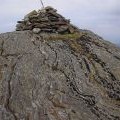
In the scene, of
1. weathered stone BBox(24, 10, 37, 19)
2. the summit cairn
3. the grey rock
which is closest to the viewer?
the grey rock

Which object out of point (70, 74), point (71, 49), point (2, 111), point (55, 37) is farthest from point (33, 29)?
point (2, 111)

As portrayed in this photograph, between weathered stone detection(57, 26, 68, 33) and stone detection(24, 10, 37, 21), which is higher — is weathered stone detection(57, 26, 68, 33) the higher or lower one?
the lower one

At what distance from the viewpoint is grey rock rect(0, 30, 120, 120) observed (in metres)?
19.7

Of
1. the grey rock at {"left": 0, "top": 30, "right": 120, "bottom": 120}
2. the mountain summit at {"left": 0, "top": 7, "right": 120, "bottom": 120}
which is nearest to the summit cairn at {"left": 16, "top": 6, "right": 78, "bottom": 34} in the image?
the mountain summit at {"left": 0, "top": 7, "right": 120, "bottom": 120}

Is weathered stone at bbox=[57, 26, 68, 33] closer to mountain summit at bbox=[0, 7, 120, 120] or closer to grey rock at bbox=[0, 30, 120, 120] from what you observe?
mountain summit at bbox=[0, 7, 120, 120]

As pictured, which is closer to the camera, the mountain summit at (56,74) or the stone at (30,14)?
the mountain summit at (56,74)

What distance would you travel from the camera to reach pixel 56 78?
21.0 m

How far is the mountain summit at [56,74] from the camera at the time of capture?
1970 centimetres

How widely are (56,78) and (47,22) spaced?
5.76m

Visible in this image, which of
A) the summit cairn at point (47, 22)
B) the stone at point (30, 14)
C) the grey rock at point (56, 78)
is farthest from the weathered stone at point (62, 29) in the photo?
the stone at point (30, 14)

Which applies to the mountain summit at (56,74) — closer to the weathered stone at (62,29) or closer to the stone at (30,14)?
the weathered stone at (62,29)

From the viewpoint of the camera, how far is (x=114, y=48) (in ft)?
84.4

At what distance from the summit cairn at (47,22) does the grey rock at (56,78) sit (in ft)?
2.46

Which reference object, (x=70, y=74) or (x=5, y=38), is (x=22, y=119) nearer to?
(x=70, y=74)
